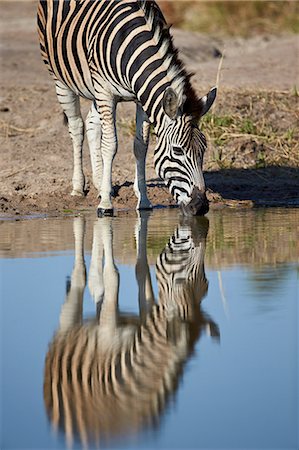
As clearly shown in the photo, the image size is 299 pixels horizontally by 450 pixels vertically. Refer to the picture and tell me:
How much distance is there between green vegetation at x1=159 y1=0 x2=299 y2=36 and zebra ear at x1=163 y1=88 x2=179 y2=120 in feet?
44.9

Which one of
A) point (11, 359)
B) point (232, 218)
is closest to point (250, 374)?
point (11, 359)

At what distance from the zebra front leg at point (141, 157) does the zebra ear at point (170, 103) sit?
3.10ft

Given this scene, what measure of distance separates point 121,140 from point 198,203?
3.50 meters

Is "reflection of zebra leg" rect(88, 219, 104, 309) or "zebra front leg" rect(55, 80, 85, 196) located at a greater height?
"zebra front leg" rect(55, 80, 85, 196)

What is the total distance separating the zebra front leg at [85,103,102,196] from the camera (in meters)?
10.1

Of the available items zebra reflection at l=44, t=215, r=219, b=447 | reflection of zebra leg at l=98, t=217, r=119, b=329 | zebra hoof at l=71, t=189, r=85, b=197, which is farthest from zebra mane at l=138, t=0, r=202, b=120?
zebra reflection at l=44, t=215, r=219, b=447

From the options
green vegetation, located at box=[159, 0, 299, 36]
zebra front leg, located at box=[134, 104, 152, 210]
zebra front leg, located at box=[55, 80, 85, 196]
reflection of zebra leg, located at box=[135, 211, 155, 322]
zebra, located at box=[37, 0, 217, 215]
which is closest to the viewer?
reflection of zebra leg, located at box=[135, 211, 155, 322]

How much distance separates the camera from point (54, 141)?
39.5 ft

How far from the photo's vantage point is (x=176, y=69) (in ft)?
28.9

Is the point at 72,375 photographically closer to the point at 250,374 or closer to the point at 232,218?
the point at 250,374

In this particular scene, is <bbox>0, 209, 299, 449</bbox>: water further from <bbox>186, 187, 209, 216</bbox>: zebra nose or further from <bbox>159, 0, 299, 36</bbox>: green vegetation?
<bbox>159, 0, 299, 36</bbox>: green vegetation

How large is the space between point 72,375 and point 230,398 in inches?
30.8

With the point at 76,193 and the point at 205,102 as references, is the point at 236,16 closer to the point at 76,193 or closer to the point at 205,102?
the point at 76,193

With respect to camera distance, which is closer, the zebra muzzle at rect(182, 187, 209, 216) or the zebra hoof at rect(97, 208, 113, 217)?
the zebra muzzle at rect(182, 187, 209, 216)
